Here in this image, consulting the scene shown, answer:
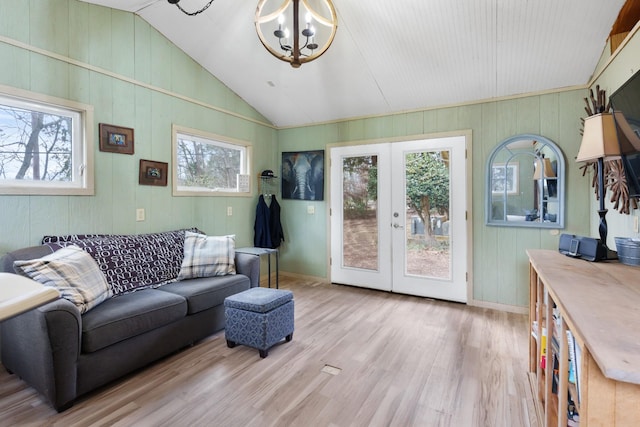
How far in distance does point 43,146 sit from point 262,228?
2.45m

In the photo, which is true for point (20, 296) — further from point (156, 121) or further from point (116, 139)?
point (156, 121)

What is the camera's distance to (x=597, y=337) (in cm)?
77

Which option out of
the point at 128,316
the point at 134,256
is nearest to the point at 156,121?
the point at 134,256

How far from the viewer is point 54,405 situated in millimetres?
1778

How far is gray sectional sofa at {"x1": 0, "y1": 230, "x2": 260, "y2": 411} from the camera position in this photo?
1776 millimetres

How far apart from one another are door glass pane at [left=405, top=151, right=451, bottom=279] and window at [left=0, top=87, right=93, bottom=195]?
329 centimetres

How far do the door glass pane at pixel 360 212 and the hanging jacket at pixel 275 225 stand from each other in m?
0.93

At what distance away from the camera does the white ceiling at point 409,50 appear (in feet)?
8.05

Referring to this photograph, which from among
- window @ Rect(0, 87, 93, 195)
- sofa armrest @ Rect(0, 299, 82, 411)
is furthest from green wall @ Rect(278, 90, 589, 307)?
sofa armrest @ Rect(0, 299, 82, 411)

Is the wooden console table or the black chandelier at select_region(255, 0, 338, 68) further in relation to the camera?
the black chandelier at select_region(255, 0, 338, 68)

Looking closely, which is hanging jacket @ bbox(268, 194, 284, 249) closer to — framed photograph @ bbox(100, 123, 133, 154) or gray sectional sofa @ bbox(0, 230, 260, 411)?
gray sectional sofa @ bbox(0, 230, 260, 411)

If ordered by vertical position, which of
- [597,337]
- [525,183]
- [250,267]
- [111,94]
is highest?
[111,94]

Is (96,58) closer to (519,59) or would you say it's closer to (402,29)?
(402,29)

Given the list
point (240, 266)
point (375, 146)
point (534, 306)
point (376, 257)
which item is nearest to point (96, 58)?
point (240, 266)
